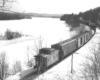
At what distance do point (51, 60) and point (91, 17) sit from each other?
68735mm

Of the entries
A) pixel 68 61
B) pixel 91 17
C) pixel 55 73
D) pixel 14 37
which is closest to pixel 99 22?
pixel 91 17

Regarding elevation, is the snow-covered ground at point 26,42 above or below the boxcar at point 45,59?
below

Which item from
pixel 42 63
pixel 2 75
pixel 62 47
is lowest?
pixel 2 75

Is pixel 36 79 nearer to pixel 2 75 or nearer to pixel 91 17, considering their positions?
pixel 2 75

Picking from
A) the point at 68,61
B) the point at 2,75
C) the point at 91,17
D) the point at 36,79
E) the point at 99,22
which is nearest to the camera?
the point at 36,79

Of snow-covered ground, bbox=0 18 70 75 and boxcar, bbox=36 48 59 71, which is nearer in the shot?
boxcar, bbox=36 48 59 71

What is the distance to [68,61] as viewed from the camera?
20266mm

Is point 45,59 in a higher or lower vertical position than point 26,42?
higher

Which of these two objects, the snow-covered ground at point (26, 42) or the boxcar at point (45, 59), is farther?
the snow-covered ground at point (26, 42)

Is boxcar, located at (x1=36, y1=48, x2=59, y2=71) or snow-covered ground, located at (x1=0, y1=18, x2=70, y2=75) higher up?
boxcar, located at (x1=36, y1=48, x2=59, y2=71)

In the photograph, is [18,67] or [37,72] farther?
[18,67]

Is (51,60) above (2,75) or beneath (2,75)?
above

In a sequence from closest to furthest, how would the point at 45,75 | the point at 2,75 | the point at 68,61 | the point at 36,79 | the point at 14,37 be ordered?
1. the point at 36,79
2. the point at 45,75
3. the point at 2,75
4. the point at 68,61
5. the point at 14,37

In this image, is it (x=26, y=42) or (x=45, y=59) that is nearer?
(x=45, y=59)
